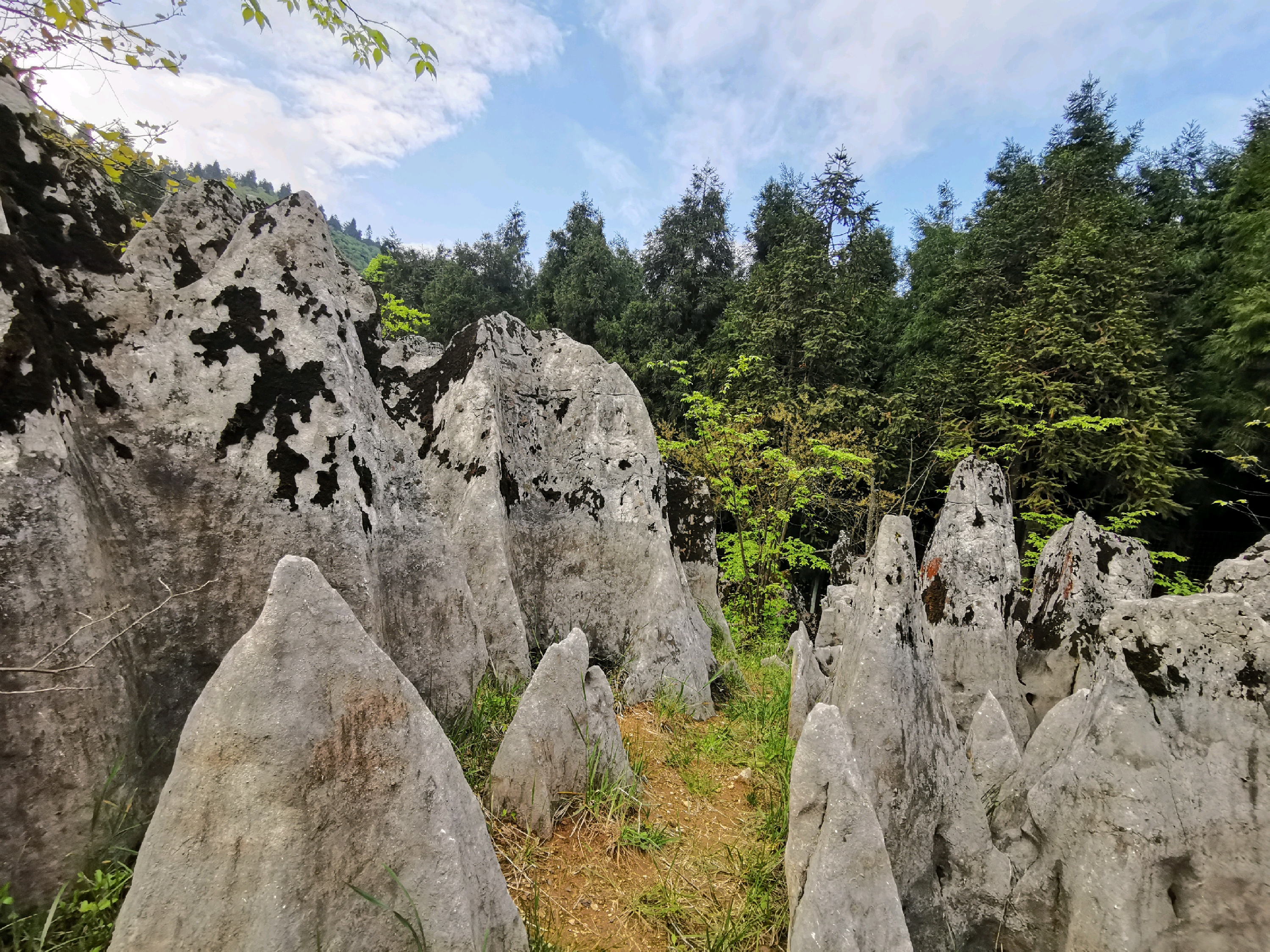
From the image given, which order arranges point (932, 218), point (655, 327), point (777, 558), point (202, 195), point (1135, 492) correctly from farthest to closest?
point (932, 218)
point (655, 327)
point (1135, 492)
point (777, 558)
point (202, 195)

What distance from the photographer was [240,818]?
1772mm

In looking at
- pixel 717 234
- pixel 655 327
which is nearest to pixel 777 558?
pixel 655 327

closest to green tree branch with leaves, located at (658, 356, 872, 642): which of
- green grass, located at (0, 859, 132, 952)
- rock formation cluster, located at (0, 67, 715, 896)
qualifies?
rock formation cluster, located at (0, 67, 715, 896)

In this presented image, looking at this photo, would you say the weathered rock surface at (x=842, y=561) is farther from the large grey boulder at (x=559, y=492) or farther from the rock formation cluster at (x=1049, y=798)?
the rock formation cluster at (x=1049, y=798)

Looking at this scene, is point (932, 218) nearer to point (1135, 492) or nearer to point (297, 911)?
point (1135, 492)

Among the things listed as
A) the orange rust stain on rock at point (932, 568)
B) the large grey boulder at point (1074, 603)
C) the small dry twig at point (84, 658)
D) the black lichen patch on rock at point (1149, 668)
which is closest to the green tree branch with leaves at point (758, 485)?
the orange rust stain on rock at point (932, 568)

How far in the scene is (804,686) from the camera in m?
4.75

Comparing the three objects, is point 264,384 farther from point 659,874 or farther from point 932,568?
point 932,568

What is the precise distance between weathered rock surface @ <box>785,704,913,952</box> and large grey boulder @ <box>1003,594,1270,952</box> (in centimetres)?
81

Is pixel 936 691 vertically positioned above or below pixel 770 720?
above

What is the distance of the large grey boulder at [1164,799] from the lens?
95.2 inches

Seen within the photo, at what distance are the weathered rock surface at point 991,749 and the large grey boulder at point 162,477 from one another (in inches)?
132

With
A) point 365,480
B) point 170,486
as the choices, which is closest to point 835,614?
point 365,480

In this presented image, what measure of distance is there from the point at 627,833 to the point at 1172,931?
7.97 ft
